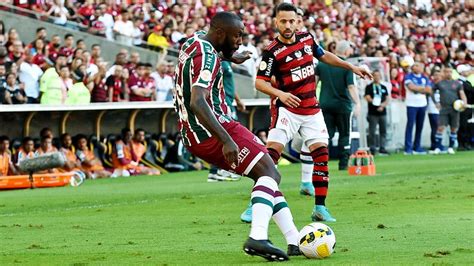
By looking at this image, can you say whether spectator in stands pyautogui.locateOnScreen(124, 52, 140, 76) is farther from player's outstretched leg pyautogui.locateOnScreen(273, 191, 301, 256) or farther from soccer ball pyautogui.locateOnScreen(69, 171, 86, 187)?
player's outstretched leg pyautogui.locateOnScreen(273, 191, 301, 256)

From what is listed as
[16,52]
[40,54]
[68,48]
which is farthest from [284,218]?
[68,48]

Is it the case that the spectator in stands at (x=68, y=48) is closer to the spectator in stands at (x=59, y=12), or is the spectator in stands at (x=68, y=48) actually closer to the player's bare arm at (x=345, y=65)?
the spectator in stands at (x=59, y=12)

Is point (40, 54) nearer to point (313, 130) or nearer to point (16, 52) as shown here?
point (16, 52)

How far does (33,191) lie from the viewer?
19.6 metres

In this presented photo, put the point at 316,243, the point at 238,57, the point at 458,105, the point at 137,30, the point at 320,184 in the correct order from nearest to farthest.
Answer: the point at 316,243, the point at 238,57, the point at 320,184, the point at 137,30, the point at 458,105

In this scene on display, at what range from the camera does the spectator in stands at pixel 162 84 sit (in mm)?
25922

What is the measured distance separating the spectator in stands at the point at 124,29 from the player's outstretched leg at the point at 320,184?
15744 millimetres

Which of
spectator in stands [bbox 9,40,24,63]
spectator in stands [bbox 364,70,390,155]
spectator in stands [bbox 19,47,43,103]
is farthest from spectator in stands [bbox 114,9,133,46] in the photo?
spectator in stands [bbox 364,70,390,155]

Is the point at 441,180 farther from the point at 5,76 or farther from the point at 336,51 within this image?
the point at 5,76

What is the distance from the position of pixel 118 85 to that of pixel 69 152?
231 cm

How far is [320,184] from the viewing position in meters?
12.4

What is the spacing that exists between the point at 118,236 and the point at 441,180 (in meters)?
8.62

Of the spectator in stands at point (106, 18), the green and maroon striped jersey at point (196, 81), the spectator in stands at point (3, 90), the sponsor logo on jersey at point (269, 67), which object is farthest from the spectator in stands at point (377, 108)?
the green and maroon striped jersey at point (196, 81)

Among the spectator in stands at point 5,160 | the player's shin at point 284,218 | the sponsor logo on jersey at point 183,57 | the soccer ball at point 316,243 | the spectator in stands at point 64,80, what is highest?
the sponsor logo on jersey at point 183,57
